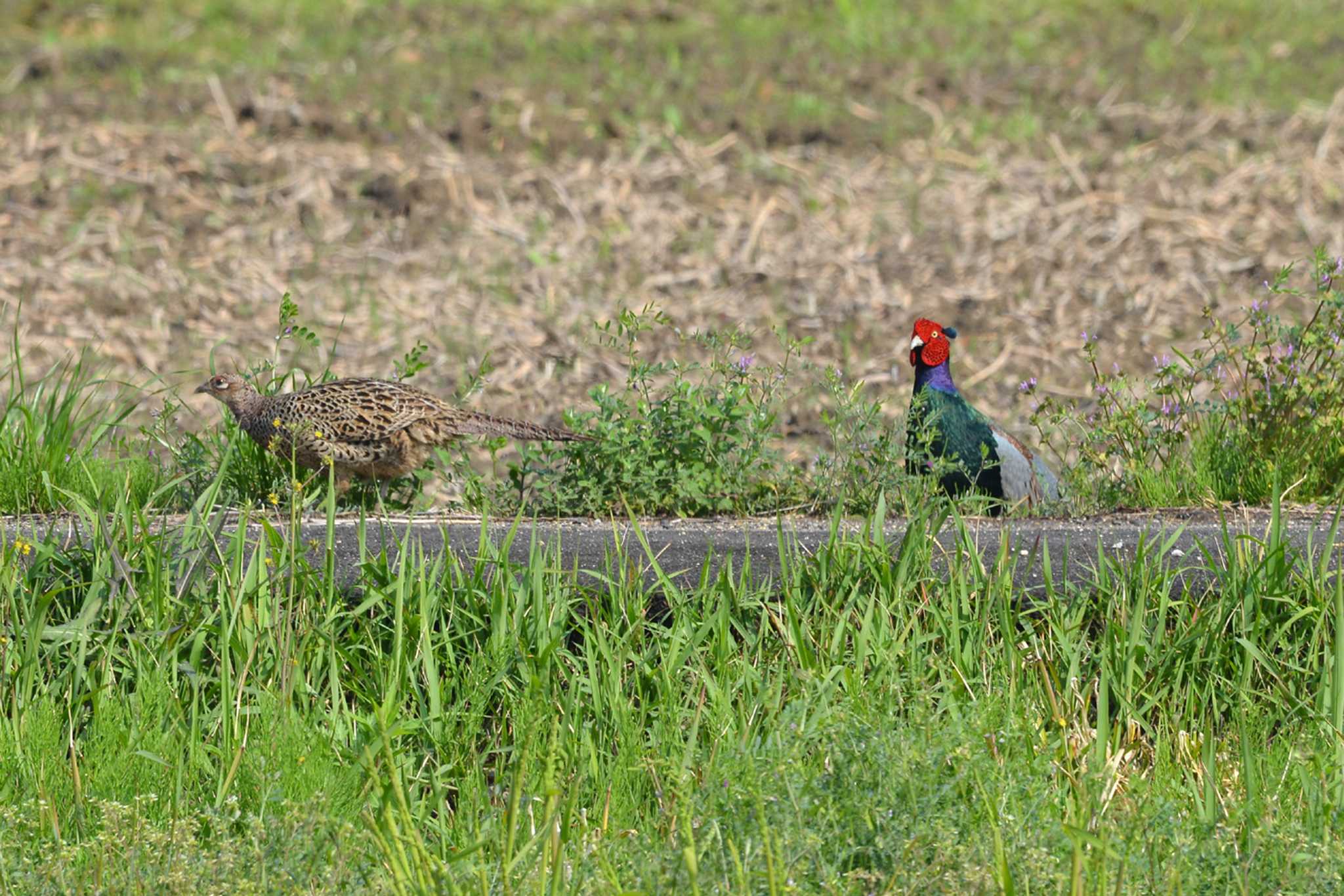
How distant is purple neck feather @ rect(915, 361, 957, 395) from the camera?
245 inches

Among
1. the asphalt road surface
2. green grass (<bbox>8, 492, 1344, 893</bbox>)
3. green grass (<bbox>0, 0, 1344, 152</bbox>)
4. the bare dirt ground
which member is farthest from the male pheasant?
green grass (<bbox>0, 0, 1344, 152</bbox>)

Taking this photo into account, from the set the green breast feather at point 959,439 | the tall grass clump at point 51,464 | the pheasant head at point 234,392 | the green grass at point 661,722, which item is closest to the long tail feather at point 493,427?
the pheasant head at point 234,392

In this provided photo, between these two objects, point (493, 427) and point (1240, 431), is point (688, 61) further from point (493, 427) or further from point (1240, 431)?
point (1240, 431)

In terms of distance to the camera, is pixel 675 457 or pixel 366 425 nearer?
pixel 675 457

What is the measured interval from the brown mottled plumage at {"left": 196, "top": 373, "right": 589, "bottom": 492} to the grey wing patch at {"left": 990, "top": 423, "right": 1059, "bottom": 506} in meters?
1.73

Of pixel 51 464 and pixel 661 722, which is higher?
pixel 51 464

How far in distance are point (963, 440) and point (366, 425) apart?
7.18 feet

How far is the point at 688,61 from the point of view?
40.7 feet

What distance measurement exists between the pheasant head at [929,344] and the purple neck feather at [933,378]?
0.02 m

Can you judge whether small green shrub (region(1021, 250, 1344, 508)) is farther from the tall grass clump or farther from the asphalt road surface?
the tall grass clump

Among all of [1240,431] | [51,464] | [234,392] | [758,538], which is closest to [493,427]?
[234,392]

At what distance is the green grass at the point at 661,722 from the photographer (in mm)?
3137

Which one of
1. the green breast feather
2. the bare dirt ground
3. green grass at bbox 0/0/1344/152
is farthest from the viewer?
green grass at bbox 0/0/1344/152

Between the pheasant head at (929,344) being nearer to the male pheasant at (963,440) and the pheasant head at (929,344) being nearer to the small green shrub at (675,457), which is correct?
the male pheasant at (963,440)
